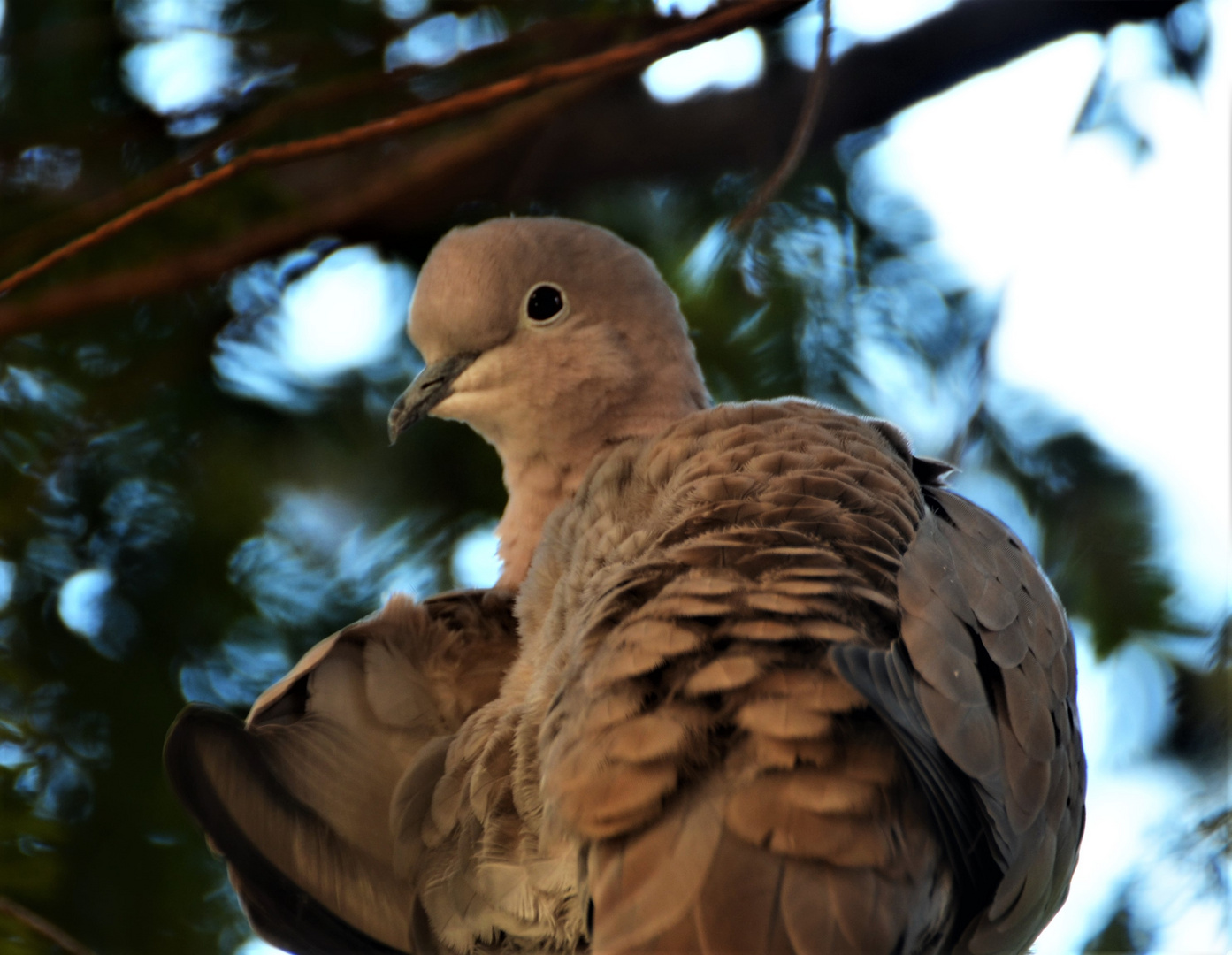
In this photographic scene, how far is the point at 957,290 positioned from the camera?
68.6 inches

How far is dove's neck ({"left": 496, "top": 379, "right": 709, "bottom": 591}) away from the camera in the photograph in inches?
58.0

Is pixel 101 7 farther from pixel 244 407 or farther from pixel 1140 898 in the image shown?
pixel 1140 898

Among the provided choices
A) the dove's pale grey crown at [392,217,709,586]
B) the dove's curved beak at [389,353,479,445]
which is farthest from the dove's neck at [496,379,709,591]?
the dove's curved beak at [389,353,479,445]

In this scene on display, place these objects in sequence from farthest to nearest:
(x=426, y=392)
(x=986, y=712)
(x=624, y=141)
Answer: (x=624, y=141), (x=426, y=392), (x=986, y=712)

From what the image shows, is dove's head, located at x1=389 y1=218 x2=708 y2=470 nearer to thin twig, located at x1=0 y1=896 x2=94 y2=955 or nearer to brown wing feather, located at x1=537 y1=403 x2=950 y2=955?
brown wing feather, located at x1=537 y1=403 x2=950 y2=955

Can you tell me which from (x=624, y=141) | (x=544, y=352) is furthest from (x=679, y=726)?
(x=624, y=141)

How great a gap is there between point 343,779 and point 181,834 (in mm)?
446

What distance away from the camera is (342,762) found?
3.94 ft

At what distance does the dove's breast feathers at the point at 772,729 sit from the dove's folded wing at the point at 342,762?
65 millimetres

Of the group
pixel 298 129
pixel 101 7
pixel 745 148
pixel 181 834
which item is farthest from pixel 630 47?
pixel 181 834

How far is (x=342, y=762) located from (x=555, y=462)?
1.64ft

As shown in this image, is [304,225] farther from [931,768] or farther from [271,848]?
[931,768]

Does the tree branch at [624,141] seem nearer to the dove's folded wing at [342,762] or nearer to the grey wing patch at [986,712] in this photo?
the dove's folded wing at [342,762]

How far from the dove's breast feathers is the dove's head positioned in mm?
369
